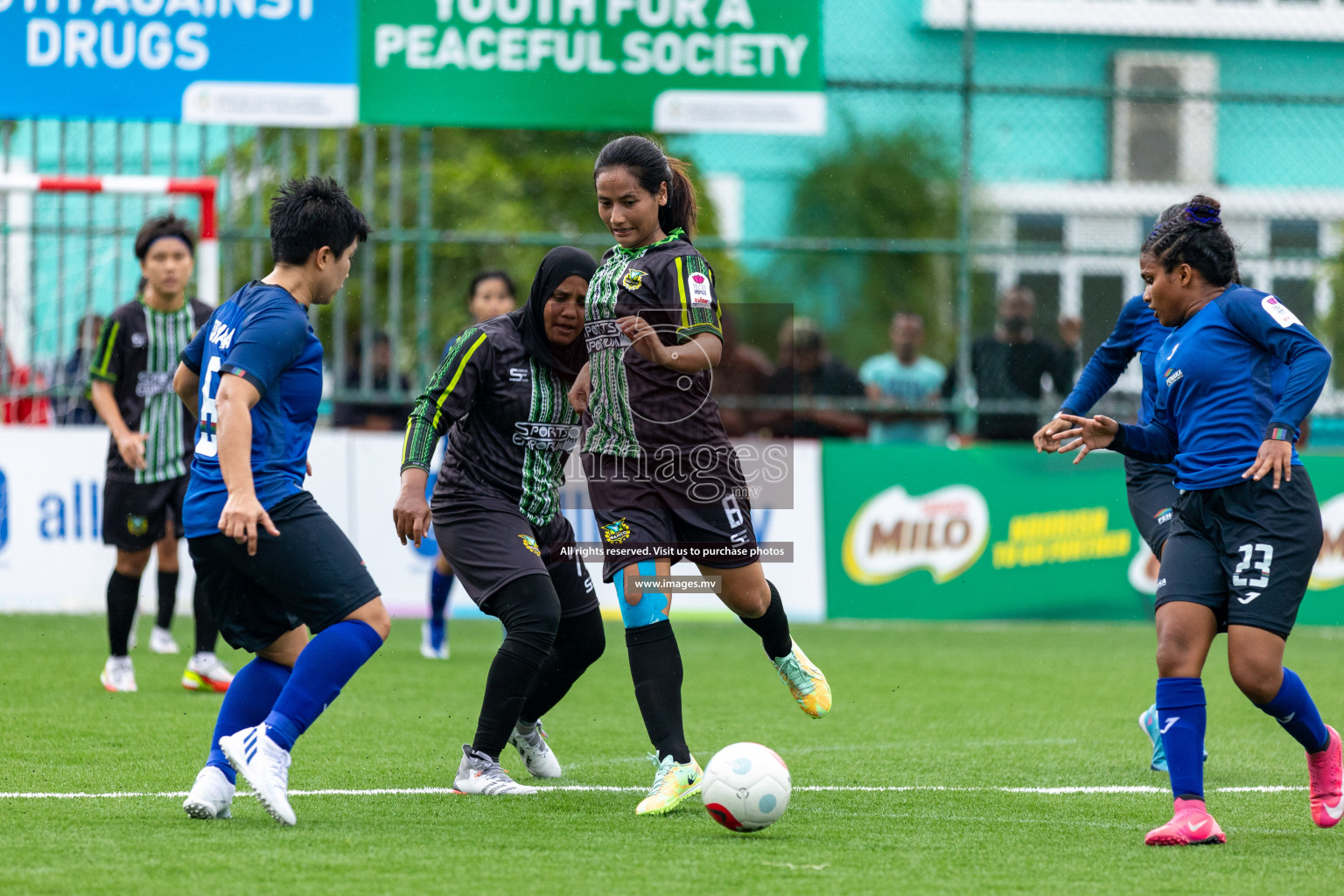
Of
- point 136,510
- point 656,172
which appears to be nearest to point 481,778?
point 656,172

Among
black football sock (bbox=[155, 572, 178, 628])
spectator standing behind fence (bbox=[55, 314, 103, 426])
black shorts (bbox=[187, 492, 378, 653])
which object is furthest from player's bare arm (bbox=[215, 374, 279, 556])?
spectator standing behind fence (bbox=[55, 314, 103, 426])

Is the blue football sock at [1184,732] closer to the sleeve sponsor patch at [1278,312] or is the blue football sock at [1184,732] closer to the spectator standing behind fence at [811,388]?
the sleeve sponsor patch at [1278,312]

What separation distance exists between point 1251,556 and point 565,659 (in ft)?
7.35

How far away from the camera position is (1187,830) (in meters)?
4.55

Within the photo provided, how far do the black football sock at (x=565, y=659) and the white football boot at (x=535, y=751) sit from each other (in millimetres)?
44

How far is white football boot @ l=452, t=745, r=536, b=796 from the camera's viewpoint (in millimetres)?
5191

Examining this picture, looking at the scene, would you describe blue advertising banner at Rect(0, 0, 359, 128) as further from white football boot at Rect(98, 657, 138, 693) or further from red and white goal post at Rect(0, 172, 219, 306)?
white football boot at Rect(98, 657, 138, 693)

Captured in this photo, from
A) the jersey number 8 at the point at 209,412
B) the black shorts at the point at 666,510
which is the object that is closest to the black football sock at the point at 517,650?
the black shorts at the point at 666,510

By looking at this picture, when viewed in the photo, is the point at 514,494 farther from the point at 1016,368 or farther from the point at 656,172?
the point at 1016,368

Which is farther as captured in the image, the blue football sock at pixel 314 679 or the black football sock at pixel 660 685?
the black football sock at pixel 660 685

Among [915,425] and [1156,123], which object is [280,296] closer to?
[915,425]

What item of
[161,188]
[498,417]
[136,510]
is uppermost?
[161,188]

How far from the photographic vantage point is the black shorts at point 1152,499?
5.96 meters

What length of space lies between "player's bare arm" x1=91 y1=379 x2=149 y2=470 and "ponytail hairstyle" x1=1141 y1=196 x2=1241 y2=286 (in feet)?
16.6
